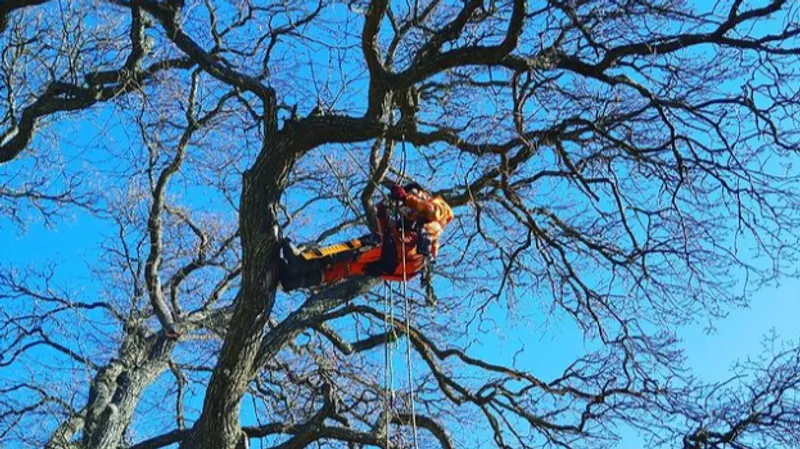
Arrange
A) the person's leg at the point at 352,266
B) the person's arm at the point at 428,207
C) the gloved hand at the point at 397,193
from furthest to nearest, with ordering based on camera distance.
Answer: the person's leg at the point at 352,266
the person's arm at the point at 428,207
the gloved hand at the point at 397,193

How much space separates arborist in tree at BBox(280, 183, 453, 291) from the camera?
5.55 metres

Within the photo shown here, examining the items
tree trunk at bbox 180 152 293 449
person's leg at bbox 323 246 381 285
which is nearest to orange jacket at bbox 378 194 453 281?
person's leg at bbox 323 246 381 285

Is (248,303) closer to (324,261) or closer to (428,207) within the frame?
(324,261)

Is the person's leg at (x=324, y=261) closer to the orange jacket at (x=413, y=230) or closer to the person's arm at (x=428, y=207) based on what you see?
the orange jacket at (x=413, y=230)

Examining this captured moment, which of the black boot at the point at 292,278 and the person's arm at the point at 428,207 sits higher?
the person's arm at the point at 428,207

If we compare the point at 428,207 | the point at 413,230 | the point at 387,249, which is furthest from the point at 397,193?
the point at 387,249

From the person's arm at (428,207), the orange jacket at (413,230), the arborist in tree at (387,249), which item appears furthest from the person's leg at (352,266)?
the person's arm at (428,207)

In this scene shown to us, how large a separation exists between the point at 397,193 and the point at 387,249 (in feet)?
1.90

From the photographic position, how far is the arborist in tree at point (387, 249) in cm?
555

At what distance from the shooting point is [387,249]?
609 cm

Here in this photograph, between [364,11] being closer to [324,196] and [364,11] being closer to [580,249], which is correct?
[580,249]

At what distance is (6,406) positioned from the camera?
25.1 ft

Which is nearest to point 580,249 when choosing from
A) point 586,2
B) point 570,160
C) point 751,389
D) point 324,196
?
point 570,160

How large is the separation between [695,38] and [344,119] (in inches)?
92.0
